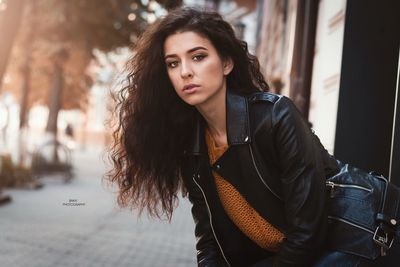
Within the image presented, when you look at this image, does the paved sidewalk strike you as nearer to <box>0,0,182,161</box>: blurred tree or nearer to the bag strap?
the bag strap

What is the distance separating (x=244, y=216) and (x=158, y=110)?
0.72 metres

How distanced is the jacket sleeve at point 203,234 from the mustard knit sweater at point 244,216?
0.66 ft

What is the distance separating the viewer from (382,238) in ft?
7.13

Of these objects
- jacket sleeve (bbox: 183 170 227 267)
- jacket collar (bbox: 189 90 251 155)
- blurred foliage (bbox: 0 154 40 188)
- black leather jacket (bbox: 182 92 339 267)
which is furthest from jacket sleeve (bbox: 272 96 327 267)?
blurred foliage (bbox: 0 154 40 188)

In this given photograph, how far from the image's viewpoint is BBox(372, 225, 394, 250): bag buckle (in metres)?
2.16

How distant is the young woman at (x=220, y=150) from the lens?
2.20 metres

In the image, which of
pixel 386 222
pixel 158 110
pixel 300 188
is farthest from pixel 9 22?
pixel 386 222

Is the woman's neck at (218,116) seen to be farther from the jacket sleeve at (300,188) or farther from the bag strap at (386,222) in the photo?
the bag strap at (386,222)

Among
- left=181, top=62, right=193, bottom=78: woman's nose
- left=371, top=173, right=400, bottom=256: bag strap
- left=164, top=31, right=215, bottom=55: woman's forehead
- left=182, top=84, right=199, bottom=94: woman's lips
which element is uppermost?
left=164, top=31, right=215, bottom=55: woman's forehead

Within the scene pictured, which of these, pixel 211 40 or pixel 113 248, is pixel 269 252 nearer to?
pixel 211 40

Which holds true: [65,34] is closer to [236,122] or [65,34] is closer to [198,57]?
[198,57]

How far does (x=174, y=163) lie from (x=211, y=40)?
0.67 m

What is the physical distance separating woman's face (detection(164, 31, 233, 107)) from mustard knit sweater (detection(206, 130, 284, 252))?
0.26m

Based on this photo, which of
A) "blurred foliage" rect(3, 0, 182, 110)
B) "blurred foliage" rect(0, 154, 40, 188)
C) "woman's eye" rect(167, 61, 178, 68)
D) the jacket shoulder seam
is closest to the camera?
the jacket shoulder seam
